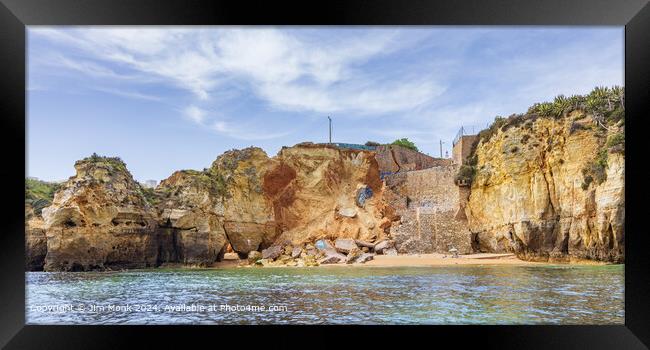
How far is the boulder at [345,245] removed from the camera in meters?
18.4

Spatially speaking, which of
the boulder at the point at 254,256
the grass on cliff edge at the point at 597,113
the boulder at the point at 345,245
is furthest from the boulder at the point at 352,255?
the grass on cliff edge at the point at 597,113

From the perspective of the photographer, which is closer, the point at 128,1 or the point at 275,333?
the point at 128,1

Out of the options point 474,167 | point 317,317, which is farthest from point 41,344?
point 474,167

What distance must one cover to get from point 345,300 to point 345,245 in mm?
11122

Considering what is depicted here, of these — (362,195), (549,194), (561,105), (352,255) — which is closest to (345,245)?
(352,255)

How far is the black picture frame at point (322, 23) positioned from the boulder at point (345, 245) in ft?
42.9

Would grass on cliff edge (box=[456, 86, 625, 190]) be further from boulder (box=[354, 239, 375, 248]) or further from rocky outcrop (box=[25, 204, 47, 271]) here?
rocky outcrop (box=[25, 204, 47, 271])

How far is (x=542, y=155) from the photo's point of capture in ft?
51.2

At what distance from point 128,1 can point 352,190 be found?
58.1 ft

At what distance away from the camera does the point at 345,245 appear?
18.8 metres

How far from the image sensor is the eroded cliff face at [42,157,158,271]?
1397cm

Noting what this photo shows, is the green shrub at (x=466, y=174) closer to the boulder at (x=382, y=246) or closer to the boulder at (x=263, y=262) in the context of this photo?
the boulder at (x=382, y=246)

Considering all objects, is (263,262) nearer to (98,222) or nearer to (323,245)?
(323,245)

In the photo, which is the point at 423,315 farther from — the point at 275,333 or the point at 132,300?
the point at 132,300
